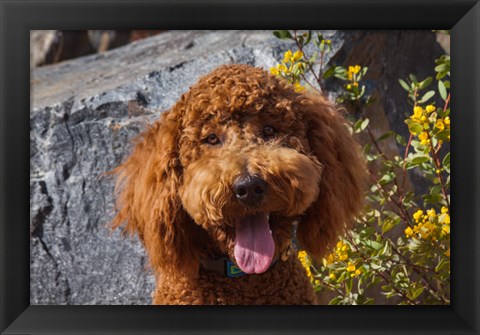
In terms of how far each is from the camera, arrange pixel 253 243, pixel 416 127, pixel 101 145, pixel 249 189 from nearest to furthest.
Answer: pixel 249 189
pixel 253 243
pixel 416 127
pixel 101 145

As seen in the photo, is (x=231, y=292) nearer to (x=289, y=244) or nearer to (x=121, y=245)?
(x=289, y=244)

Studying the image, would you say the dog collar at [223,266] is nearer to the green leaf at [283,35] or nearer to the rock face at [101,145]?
the rock face at [101,145]

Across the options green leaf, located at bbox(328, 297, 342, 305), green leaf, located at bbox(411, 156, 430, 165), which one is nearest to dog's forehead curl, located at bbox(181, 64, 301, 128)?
green leaf, located at bbox(411, 156, 430, 165)

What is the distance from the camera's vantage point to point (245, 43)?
422 cm

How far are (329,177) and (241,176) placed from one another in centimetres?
45

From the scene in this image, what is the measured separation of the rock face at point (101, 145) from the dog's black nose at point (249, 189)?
1289mm

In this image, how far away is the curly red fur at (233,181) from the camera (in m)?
2.50

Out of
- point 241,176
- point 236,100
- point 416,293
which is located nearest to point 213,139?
point 236,100

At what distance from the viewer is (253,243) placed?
2570mm

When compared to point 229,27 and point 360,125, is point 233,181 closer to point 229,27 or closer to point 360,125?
point 229,27

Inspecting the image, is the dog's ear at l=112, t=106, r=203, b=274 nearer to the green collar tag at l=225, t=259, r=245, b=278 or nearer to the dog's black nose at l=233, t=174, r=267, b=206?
the green collar tag at l=225, t=259, r=245, b=278

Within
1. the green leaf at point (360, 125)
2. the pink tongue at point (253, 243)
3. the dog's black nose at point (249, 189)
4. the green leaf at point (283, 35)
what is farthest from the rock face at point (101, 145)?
the dog's black nose at point (249, 189)

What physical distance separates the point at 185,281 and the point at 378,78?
1.93 m
